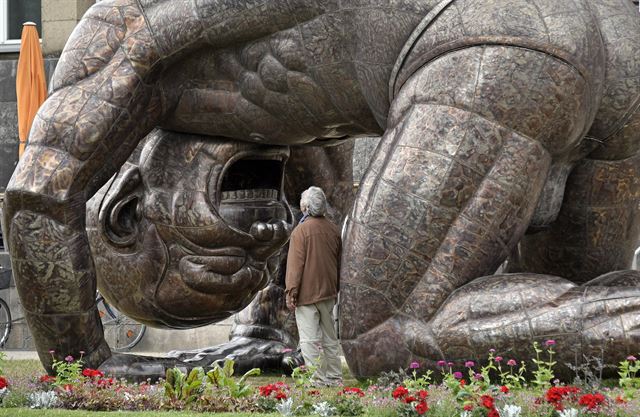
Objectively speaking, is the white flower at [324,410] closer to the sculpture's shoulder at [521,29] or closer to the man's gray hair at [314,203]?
the sculpture's shoulder at [521,29]

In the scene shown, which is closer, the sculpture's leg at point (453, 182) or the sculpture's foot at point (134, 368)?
the sculpture's leg at point (453, 182)

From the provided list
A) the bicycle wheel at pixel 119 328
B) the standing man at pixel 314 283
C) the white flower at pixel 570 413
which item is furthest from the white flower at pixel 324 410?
the bicycle wheel at pixel 119 328

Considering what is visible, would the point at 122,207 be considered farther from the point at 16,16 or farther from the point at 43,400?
the point at 16,16

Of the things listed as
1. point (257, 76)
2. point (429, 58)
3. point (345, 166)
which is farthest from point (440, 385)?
point (345, 166)

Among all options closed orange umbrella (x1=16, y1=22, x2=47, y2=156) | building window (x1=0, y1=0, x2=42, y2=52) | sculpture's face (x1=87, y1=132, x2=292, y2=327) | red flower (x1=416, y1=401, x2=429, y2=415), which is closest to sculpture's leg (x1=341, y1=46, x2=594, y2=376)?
red flower (x1=416, y1=401, x2=429, y2=415)

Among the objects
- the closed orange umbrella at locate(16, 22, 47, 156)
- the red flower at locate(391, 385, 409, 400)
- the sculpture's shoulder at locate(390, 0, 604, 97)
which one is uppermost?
the closed orange umbrella at locate(16, 22, 47, 156)

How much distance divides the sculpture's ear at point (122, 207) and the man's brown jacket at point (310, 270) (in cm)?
106

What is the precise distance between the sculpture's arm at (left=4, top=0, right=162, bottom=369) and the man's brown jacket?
1.13 m

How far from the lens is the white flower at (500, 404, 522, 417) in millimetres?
5836

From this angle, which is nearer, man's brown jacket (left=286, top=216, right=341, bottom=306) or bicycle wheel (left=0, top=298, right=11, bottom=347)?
man's brown jacket (left=286, top=216, right=341, bottom=306)

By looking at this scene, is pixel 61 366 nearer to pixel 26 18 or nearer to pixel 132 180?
pixel 132 180

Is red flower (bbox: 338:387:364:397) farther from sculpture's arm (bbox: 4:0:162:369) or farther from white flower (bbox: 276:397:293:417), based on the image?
sculpture's arm (bbox: 4:0:162:369)

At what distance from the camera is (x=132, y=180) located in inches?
354

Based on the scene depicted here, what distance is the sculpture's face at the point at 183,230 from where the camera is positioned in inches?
348
